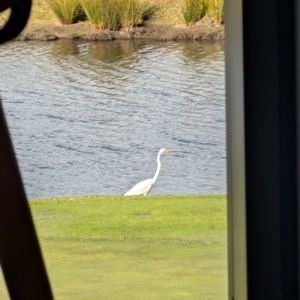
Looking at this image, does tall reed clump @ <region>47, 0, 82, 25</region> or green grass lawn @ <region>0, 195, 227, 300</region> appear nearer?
tall reed clump @ <region>47, 0, 82, 25</region>

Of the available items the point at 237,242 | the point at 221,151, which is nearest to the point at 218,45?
the point at 221,151

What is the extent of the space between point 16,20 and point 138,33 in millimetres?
562

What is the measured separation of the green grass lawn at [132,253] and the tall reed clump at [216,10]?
305mm

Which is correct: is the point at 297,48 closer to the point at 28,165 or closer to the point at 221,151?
the point at 221,151

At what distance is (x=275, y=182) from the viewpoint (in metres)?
0.76

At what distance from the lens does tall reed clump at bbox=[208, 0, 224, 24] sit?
2.94ft

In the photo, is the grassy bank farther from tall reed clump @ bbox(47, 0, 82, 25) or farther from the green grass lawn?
the green grass lawn

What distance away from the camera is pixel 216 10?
0.92m

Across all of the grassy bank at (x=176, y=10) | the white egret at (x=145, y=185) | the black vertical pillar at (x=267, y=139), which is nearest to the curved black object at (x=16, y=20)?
the black vertical pillar at (x=267, y=139)

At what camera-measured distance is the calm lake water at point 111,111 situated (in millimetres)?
941

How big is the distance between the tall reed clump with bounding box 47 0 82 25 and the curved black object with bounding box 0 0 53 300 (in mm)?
564

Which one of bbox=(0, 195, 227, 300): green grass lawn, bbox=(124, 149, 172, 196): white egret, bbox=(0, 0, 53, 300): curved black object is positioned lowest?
bbox=(0, 195, 227, 300): green grass lawn

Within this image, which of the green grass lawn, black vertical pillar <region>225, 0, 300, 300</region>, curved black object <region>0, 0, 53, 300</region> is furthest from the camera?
the green grass lawn

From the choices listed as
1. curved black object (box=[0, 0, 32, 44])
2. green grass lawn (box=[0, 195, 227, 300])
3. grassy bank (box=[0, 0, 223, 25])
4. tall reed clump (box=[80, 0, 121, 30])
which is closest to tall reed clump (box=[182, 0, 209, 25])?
grassy bank (box=[0, 0, 223, 25])
